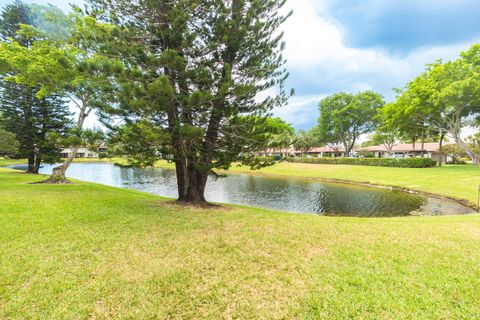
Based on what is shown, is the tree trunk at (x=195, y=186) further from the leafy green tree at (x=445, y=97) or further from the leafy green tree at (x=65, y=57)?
the leafy green tree at (x=445, y=97)

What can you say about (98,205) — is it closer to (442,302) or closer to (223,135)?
(223,135)

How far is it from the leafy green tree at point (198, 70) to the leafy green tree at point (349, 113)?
132 feet

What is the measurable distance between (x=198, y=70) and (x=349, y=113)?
43533mm

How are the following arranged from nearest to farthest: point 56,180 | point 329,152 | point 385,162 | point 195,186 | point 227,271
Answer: point 227,271, point 195,186, point 56,180, point 385,162, point 329,152

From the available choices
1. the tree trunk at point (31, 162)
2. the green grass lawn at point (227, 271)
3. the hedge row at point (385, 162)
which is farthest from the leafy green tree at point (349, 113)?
the tree trunk at point (31, 162)

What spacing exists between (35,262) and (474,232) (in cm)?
940

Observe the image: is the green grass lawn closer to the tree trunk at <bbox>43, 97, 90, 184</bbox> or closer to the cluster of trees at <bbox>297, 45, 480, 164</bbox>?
the tree trunk at <bbox>43, 97, 90, 184</bbox>

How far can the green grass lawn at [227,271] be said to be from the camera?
2.73 meters

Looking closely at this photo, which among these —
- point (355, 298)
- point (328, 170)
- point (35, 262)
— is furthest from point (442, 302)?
point (328, 170)

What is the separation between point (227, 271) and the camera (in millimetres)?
3559

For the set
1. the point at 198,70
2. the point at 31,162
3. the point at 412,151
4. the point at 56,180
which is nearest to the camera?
the point at 198,70

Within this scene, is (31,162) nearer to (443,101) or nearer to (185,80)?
(185,80)

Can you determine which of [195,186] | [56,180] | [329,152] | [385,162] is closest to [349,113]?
[385,162]

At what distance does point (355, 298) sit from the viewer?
2.92 meters
